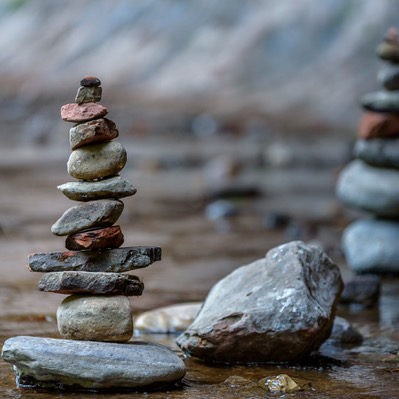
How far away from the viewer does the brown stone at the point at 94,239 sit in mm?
4773

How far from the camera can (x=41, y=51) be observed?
3388cm

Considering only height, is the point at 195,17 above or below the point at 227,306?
above

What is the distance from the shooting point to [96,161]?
15.9ft

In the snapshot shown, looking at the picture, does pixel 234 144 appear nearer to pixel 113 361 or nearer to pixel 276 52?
pixel 276 52

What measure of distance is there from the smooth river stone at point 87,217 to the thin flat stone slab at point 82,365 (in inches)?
25.1

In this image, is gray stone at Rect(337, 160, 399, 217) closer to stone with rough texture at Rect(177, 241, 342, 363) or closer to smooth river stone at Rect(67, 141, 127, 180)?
stone with rough texture at Rect(177, 241, 342, 363)

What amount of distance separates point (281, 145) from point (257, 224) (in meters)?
11.4

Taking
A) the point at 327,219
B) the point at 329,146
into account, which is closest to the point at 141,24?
the point at 329,146

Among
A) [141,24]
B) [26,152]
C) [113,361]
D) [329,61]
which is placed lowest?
[113,361]

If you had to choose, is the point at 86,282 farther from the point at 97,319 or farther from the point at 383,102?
the point at 383,102

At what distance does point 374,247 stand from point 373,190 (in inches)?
22.8

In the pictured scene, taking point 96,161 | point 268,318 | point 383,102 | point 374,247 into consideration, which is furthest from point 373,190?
point 96,161

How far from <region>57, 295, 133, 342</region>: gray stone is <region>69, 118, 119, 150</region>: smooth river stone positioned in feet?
2.83

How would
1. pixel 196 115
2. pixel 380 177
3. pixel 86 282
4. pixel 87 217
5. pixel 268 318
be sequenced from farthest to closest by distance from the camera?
pixel 196 115 → pixel 380 177 → pixel 268 318 → pixel 87 217 → pixel 86 282
